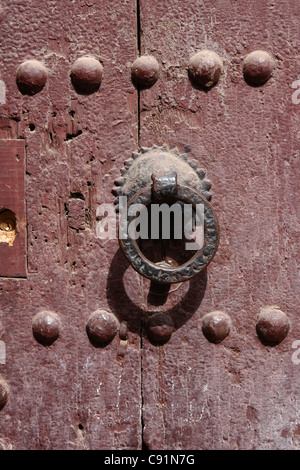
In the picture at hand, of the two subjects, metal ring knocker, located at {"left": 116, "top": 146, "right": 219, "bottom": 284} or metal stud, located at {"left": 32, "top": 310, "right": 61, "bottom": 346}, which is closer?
metal ring knocker, located at {"left": 116, "top": 146, "right": 219, "bottom": 284}

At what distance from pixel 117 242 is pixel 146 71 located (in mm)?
275

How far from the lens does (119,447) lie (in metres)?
0.71

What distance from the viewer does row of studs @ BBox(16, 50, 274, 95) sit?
64cm

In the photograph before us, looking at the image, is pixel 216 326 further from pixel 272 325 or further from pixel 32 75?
pixel 32 75

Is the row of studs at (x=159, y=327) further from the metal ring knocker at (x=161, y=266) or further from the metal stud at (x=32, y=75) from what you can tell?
the metal stud at (x=32, y=75)

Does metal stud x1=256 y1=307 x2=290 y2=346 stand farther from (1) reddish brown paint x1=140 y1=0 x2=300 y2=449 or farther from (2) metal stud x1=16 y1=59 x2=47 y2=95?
(2) metal stud x1=16 y1=59 x2=47 y2=95

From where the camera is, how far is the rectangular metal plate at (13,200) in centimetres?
69

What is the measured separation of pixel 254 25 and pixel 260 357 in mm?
528

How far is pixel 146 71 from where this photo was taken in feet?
2.14

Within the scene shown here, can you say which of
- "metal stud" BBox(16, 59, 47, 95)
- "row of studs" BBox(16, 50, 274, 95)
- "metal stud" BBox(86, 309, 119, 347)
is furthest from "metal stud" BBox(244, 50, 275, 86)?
"metal stud" BBox(86, 309, 119, 347)

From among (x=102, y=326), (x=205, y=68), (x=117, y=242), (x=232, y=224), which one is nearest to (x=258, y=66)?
(x=205, y=68)

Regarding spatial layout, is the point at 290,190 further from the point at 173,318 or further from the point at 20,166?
the point at 20,166

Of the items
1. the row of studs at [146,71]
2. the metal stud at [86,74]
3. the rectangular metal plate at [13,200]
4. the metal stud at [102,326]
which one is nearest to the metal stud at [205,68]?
the row of studs at [146,71]

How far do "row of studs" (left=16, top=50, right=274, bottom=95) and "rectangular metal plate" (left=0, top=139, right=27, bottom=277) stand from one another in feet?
0.33
